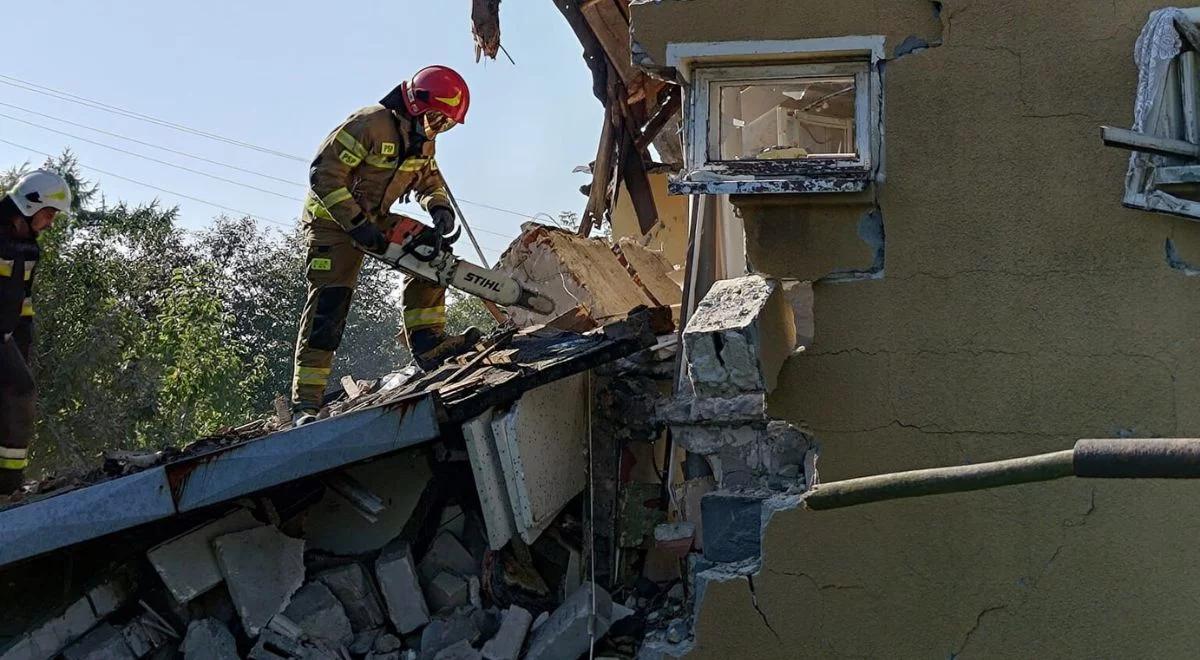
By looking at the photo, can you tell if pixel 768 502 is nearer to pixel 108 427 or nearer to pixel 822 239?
pixel 822 239

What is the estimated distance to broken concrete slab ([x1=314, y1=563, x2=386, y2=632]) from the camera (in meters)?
5.77

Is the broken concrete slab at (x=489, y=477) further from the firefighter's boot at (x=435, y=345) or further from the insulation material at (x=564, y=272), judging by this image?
the insulation material at (x=564, y=272)

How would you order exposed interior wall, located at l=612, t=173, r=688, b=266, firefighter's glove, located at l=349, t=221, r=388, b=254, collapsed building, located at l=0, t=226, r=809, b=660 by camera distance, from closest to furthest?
→ 1. collapsed building, located at l=0, t=226, r=809, b=660
2. firefighter's glove, located at l=349, t=221, r=388, b=254
3. exposed interior wall, located at l=612, t=173, r=688, b=266

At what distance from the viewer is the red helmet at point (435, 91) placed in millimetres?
6539

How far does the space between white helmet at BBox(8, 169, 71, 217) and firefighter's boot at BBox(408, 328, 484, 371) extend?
2017 millimetres

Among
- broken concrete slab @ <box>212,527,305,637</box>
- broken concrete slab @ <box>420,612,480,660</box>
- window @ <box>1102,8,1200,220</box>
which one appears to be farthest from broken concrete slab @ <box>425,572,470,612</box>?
window @ <box>1102,8,1200,220</box>

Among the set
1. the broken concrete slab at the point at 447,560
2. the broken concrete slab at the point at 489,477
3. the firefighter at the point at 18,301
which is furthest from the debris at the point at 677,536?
the firefighter at the point at 18,301

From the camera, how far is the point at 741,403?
4746mm

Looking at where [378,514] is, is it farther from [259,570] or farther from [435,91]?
[435,91]

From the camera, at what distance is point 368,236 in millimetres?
6336

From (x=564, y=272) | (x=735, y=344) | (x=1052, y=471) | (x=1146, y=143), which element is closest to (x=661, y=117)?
(x=564, y=272)

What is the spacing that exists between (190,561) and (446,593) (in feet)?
3.91

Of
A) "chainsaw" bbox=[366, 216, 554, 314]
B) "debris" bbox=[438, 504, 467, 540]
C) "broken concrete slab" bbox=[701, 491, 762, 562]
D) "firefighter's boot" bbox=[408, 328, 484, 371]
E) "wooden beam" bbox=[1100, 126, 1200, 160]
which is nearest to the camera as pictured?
"wooden beam" bbox=[1100, 126, 1200, 160]

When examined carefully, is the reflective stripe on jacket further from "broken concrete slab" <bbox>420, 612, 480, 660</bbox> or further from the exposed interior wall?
the exposed interior wall
